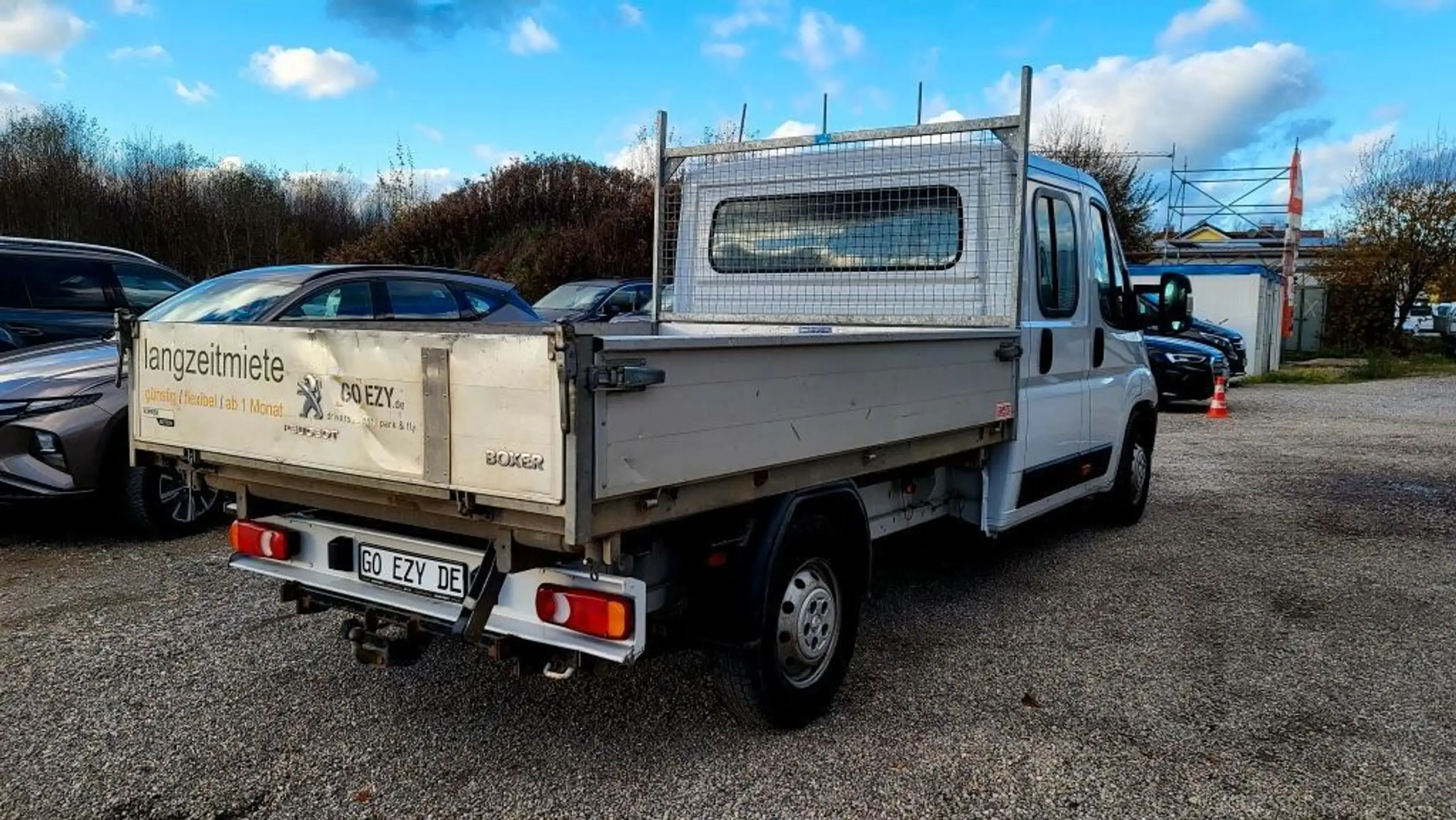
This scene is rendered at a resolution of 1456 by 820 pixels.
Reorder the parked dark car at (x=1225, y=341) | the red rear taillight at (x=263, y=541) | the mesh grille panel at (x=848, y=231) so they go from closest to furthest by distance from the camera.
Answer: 1. the red rear taillight at (x=263, y=541)
2. the mesh grille panel at (x=848, y=231)
3. the parked dark car at (x=1225, y=341)

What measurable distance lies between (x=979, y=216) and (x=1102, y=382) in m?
1.66

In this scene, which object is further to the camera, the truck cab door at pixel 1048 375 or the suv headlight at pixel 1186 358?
the suv headlight at pixel 1186 358

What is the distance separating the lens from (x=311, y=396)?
315 cm

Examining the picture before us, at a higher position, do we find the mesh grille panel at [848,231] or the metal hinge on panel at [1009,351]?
the mesh grille panel at [848,231]

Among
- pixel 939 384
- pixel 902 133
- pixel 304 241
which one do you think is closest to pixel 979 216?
pixel 902 133

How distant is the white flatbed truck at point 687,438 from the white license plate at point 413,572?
1 cm

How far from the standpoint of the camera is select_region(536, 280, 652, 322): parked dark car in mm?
13461

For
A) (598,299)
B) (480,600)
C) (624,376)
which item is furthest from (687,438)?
(598,299)

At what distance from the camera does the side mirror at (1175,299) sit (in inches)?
234

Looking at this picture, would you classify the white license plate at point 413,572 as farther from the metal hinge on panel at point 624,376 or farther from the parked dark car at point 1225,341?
the parked dark car at point 1225,341

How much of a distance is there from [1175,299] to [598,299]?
355 inches

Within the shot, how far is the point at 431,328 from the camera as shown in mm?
2932

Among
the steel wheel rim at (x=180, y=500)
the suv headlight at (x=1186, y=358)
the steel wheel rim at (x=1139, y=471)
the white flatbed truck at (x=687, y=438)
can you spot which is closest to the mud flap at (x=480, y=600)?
the white flatbed truck at (x=687, y=438)

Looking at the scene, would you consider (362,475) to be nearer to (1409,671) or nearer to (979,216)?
(979,216)
